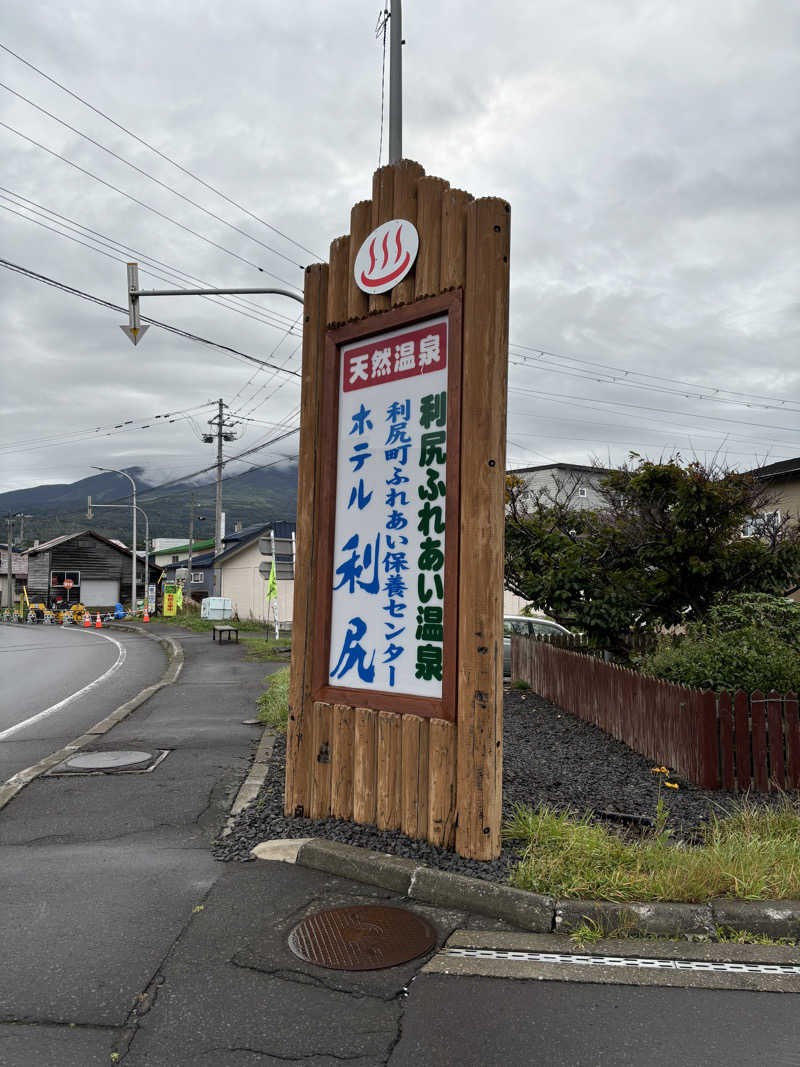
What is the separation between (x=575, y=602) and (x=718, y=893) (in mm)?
8022

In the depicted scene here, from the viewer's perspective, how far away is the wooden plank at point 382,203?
5836 millimetres

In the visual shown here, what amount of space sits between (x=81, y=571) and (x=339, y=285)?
63424mm

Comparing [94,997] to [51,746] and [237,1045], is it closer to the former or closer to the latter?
[237,1045]

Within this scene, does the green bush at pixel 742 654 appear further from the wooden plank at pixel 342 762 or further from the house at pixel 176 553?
the house at pixel 176 553

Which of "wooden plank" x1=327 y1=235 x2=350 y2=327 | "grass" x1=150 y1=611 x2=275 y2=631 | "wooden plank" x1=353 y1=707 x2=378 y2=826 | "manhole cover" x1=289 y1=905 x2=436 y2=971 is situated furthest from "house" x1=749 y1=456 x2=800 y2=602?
"grass" x1=150 y1=611 x2=275 y2=631

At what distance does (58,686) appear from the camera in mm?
16156

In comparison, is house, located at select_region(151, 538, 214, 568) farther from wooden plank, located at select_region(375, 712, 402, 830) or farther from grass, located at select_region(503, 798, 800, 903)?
grass, located at select_region(503, 798, 800, 903)

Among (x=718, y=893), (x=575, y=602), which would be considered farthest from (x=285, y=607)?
(x=718, y=893)

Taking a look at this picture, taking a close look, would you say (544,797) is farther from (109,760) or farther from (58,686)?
(58,686)

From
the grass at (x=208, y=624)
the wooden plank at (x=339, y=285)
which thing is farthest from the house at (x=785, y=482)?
the grass at (x=208, y=624)

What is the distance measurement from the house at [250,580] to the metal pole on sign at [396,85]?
30.8 metres

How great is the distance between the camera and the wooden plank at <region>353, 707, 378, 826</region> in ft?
18.3

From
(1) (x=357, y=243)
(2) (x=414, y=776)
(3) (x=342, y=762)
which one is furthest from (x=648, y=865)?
(1) (x=357, y=243)

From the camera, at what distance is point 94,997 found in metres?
3.52
